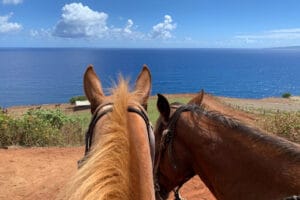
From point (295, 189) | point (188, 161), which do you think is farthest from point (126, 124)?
point (188, 161)

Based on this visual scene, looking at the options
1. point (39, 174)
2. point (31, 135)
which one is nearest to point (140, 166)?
point (39, 174)

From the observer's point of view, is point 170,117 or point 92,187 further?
point 170,117

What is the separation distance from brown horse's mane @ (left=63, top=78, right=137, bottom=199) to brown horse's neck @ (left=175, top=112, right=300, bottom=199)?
135 centimetres

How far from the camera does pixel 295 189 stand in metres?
2.34

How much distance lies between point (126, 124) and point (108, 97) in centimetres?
43

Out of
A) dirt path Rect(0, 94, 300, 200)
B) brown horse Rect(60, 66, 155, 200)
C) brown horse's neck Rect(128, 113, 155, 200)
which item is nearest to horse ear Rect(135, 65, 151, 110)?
brown horse Rect(60, 66, 155, 200)

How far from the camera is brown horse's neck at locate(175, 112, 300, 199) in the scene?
2477 mm

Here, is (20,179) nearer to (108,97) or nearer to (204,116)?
(204,116)

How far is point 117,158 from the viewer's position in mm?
1456

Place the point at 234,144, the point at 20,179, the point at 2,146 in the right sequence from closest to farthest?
the point at 234,144 → the point at 20,179 → the point at 2,146

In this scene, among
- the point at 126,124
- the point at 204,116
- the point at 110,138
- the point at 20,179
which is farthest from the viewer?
the point at 20,179

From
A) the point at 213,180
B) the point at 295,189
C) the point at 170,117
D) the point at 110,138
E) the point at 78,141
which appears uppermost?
the point at 110,138

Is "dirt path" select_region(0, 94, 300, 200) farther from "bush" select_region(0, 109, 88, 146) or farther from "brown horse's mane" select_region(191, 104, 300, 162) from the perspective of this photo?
"brown horse's mane" select_region(191, 104, 300, 162)

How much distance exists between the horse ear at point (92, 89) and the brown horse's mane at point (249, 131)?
128cm
